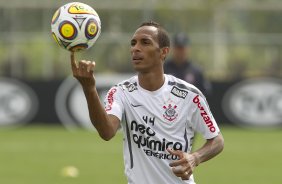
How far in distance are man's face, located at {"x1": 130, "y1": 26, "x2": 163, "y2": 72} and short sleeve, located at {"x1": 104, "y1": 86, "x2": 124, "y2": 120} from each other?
1.07ft

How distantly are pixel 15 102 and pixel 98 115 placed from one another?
1766 cm

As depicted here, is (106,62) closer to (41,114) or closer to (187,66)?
(41,114)

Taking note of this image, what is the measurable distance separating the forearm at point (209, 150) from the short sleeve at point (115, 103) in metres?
0.74

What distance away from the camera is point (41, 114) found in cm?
2464

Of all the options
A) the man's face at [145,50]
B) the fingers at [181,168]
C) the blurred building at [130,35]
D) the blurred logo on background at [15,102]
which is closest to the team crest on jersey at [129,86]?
the man's face at [145,50]

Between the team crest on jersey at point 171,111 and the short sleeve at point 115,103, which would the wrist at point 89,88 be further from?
the team crest on jersey at point 171,111

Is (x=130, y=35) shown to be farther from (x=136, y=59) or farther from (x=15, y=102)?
(x=136, y=59)

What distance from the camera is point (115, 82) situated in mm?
24234

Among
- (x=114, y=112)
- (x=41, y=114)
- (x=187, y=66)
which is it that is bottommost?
(x=41, y=114)

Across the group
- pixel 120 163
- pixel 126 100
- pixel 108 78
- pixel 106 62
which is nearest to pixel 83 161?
pixel 120 163

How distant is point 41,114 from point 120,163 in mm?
8394

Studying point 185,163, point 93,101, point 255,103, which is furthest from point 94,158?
point 93,101

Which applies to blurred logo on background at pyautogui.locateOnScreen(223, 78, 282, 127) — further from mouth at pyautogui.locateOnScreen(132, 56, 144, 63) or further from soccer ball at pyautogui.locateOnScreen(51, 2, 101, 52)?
soccer ball at pyautogui.locateOnScreen(51, 2, 101, 52)

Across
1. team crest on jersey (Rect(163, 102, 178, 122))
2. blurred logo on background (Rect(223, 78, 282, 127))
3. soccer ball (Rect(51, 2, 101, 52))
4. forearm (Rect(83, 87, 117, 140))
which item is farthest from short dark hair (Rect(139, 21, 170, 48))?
blurred logo on background (Rect(223, 78, 282, 127))
